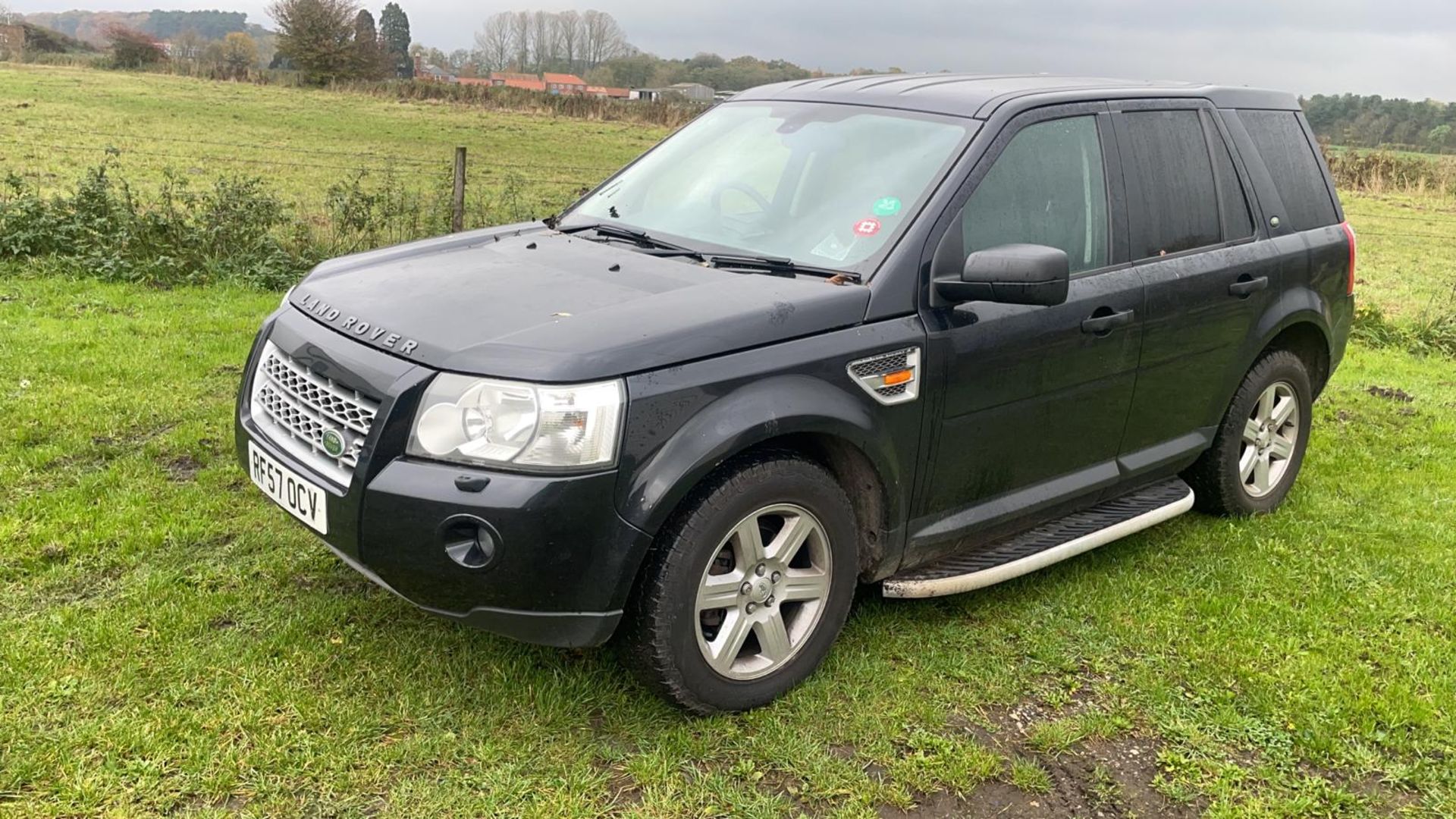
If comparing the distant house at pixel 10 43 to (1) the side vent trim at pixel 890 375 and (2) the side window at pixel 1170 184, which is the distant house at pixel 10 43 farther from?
(1) the side vent trim at pixel 890 375

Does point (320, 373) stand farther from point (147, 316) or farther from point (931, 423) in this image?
point (147, 316)

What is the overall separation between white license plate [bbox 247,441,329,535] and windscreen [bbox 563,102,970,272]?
147cm

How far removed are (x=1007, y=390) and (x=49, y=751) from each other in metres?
2.97

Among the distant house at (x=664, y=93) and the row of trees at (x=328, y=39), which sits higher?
the row of trees at (x=328, y=39)

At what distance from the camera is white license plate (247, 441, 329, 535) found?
2994 mm

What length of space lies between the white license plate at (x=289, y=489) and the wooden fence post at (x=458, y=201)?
19.3 ft

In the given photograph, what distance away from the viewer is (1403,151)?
24719 mm

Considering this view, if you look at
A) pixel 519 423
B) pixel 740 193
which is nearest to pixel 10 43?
pixel 740 193

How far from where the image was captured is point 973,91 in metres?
3.88

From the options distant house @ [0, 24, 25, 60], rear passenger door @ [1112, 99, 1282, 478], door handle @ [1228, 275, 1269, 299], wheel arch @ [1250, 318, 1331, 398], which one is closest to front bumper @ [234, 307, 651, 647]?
rear passenger door @ [1112, 99, 1282, 478]

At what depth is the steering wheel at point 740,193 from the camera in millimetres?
3787

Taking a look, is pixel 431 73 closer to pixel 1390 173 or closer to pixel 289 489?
pixel 1390 173

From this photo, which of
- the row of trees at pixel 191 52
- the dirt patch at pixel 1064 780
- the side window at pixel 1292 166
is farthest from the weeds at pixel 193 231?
the row of trees at pixel 191 52

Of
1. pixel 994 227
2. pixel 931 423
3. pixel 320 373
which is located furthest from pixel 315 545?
pixel 994 227
